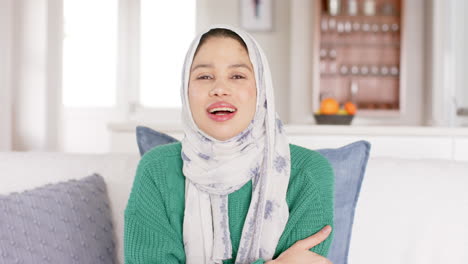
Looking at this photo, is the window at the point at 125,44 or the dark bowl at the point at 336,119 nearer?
the dark bowl at the point at 336,119

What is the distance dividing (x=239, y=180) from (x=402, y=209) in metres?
0.51

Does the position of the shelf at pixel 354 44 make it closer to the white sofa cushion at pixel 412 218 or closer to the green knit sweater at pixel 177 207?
the white sofa cushion at pixel 412 218

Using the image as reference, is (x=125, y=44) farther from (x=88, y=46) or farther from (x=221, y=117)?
(x=221, y=117)

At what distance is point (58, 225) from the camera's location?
129 cm

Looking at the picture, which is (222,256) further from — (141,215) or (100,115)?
(100,115)

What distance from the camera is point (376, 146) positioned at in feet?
7.27

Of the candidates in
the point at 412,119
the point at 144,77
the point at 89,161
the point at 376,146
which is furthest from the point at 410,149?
the point at 144,77

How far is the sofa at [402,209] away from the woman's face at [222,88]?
1.56 ft

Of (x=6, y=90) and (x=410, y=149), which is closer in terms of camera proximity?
(x=410, y=149)

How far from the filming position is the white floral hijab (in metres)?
1.18

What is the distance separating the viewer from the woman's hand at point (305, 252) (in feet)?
3.69

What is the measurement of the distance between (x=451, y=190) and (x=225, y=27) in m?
0.74

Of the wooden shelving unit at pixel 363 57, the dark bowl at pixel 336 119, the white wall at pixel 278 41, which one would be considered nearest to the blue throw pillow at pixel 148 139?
the dark bowl at pixel 336 119

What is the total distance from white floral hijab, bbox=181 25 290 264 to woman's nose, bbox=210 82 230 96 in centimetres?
8
